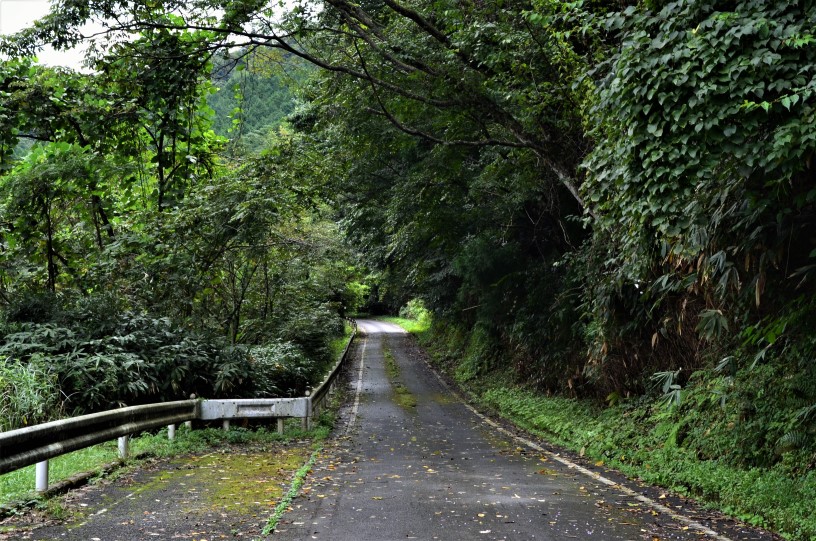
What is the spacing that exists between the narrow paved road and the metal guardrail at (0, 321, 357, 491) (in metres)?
1.50

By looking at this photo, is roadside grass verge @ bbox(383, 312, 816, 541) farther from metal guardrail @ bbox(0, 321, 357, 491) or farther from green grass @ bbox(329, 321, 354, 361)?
green grass @ bbox(329, 321, 354, 361)

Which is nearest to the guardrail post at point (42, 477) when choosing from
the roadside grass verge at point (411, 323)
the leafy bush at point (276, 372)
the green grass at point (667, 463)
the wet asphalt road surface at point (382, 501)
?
the wet asphalt road surface at point (382, 501)

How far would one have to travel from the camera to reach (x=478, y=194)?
21.0 m

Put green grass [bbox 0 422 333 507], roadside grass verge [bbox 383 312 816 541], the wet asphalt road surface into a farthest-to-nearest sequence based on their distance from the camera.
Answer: green grass [bbox 0 422 333 507] < roadside grass verge [bbox 383 312 816 541] < the wet asphalt road surface

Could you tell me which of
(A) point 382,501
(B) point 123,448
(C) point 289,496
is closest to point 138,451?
(B) point 123,448

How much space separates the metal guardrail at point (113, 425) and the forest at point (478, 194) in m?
1.04

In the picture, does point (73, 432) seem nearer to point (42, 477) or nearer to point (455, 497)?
point (42, 477)

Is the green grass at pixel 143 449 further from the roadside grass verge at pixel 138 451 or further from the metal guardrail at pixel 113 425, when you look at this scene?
the metal guardrail at pixel 113 425

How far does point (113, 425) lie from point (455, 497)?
4471 mm

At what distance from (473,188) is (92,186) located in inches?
384

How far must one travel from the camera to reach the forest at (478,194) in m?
7.20

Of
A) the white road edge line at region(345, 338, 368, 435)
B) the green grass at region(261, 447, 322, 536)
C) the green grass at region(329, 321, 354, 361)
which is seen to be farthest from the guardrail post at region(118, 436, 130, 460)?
the green grass at region(329, 321, 354, 361)

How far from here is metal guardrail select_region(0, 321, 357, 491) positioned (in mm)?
6749

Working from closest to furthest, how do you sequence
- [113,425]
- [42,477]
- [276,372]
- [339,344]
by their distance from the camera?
[42,477] < [113,425] < [276,372] < [339,344]
